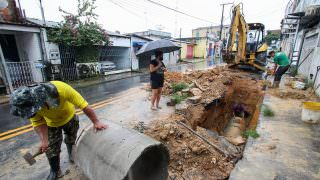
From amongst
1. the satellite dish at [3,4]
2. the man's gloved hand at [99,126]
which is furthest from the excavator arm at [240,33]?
the satellite dish at [3,4]

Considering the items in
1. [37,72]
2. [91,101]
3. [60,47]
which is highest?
[60,47]

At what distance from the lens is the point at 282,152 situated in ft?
10.2

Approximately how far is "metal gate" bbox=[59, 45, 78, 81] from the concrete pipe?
10083mm

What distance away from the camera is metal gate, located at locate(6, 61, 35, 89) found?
8664mm

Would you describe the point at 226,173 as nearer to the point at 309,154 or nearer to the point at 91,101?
the point at 309,154

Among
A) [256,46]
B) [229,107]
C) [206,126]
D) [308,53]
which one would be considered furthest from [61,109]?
[256,46]

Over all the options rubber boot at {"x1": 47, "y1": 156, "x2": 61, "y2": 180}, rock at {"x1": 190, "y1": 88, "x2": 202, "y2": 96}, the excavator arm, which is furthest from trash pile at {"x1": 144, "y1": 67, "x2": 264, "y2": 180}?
the excavator arm

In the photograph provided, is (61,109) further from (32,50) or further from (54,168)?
(32,50)

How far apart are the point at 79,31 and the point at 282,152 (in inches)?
461

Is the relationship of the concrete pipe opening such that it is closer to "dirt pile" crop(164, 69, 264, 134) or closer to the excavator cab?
"dirt pile" crop(164, 69, 264, 134)

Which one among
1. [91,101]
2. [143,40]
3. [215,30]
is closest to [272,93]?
[91,101]

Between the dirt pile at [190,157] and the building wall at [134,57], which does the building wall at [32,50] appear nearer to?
the building wall at [134,57]

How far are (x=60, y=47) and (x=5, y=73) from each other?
12.1ft

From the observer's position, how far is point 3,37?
1002cm
